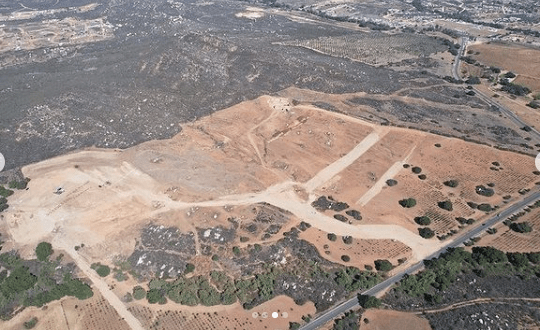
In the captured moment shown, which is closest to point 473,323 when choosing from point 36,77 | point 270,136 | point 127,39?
point 270,136

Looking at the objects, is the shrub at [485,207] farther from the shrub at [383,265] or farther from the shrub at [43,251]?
the shrub at [43,251]

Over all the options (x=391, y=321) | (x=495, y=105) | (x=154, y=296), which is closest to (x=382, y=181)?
(x=391, y=321)

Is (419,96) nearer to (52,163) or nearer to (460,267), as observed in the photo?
(460,267)

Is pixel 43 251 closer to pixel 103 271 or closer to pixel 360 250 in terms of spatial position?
pixel 103 271

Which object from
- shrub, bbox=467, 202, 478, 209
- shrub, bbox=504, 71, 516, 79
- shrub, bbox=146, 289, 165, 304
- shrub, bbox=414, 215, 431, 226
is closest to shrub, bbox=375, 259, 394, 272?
shrub, bbox=414, 215, 431, 226

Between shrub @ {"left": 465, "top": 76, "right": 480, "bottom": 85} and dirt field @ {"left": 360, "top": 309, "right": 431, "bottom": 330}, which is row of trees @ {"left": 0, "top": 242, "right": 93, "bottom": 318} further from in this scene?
shrub @ {"left": 465, "top": 76, "right": 480, "bottom": 85}

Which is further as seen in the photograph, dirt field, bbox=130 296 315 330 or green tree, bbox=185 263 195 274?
green tree, bbox=185 263 195 274

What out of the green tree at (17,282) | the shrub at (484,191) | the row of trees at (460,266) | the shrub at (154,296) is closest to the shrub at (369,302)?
the row of trees at (460,266)
